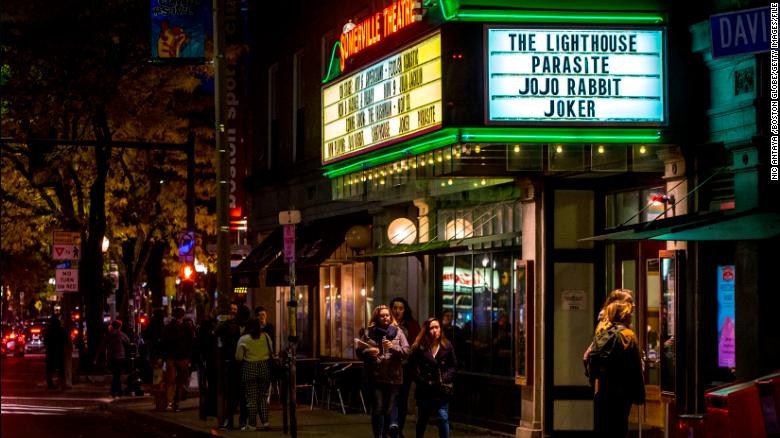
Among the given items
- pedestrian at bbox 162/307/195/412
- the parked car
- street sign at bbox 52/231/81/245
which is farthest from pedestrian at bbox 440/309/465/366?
the parked car

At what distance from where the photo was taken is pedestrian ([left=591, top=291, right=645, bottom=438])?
13406 mm

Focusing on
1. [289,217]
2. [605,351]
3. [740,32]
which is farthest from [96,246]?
[740,32]

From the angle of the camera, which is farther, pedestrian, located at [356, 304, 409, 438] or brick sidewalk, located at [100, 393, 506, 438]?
brick sidewalk, located at [100, 393, 506, 438]

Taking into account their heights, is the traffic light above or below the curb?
above

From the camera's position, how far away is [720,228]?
1274 centimetres

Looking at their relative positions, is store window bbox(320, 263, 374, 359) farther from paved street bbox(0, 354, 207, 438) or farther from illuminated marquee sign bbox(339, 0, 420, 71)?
illuminated marquee sign bbox(339, 0, 420, 71)

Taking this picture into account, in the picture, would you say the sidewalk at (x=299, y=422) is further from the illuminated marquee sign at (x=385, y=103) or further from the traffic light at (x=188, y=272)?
the traffic light at (x=188, y=272)

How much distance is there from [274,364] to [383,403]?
5144mm

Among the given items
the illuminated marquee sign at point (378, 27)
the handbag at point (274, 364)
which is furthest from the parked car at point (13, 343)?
the illuminated marquee sign at point (378, 27)

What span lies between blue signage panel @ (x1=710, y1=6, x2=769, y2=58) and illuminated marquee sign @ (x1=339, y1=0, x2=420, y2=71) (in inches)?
163

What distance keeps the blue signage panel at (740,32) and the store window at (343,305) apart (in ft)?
43.1

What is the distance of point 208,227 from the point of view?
4366 centimetres

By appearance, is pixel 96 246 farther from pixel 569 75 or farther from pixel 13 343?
pixel 13 343

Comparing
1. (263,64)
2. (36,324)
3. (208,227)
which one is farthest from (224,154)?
Answer: (36,324)
